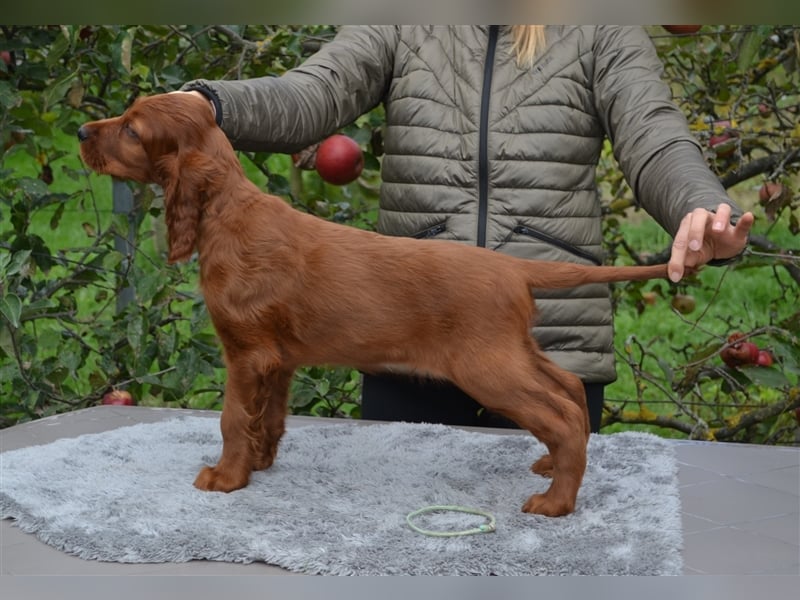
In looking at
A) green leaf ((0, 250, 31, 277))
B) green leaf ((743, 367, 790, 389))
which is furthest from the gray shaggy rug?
green leaf ((743, 367, 790, 389))

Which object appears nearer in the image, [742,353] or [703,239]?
[703,239]

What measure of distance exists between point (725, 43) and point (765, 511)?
7.09ft

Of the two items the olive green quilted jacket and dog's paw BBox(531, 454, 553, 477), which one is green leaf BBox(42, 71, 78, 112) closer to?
the olive green quilted jacket

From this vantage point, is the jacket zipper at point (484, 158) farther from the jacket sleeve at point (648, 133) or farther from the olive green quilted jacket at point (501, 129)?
the jacket sleeve at point (648, 133)

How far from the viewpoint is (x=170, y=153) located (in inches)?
56.8

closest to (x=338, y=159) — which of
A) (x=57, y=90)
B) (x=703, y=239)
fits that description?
(x=57, y=90)

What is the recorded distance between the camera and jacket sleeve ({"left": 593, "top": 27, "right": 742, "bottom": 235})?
139 cm

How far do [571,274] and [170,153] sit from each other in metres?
0.63

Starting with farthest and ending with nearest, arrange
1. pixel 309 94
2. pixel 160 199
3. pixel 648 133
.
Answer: pixel 160 199 < pixel 309 94 < pixel 648 133

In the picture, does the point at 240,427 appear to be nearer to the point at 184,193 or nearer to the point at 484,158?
Result: the point at 184,193

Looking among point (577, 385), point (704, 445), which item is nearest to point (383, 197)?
point (577, 385)

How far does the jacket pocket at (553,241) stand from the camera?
6.12 feet

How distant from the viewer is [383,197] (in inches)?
80.0
